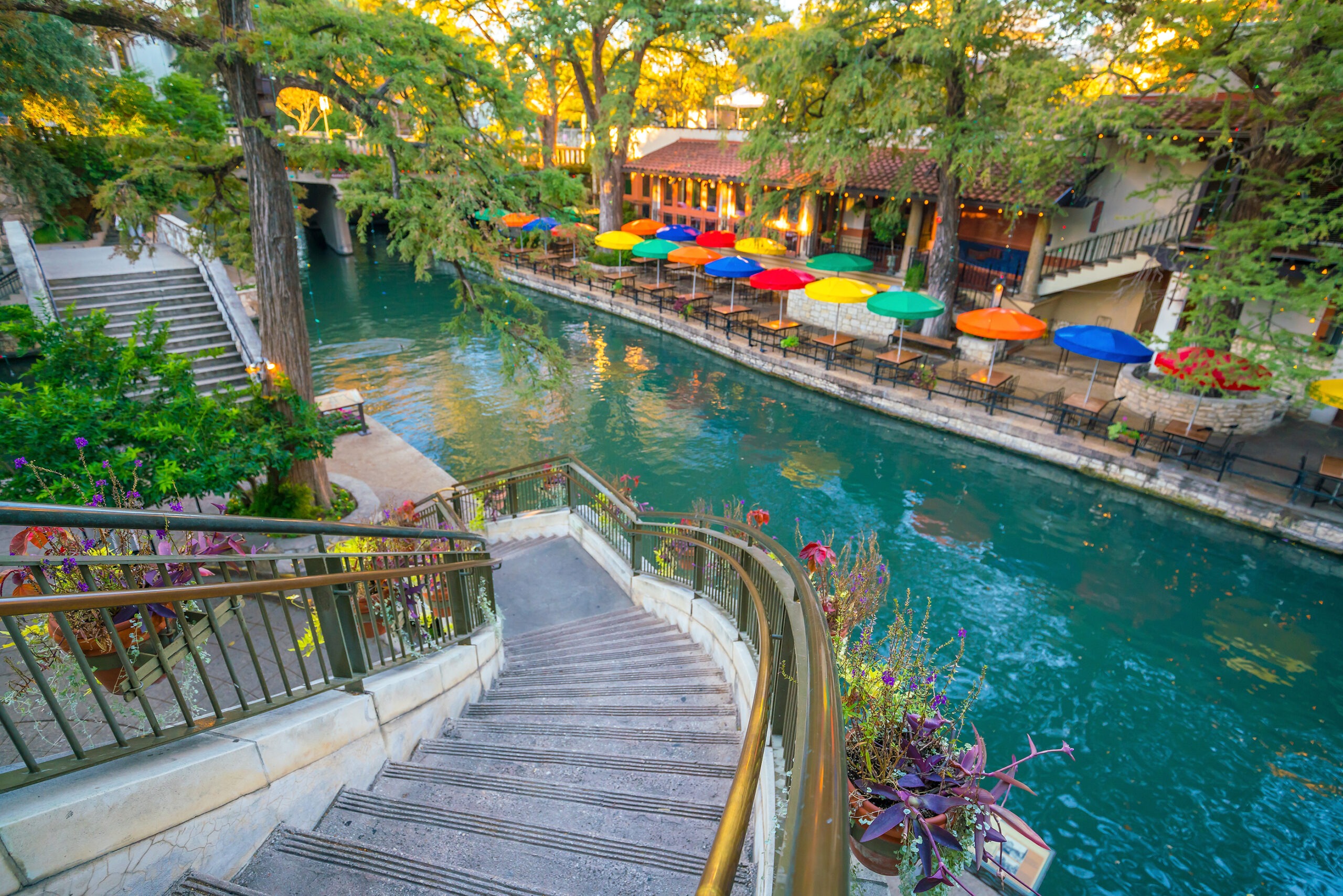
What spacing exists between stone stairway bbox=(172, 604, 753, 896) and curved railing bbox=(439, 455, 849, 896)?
0.62 meters

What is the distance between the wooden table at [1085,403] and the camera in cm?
1534

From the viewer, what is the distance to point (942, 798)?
10.2 feet

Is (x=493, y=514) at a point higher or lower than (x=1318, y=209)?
lower

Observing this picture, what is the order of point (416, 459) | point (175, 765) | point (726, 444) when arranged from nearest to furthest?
point (175, 765), point (416, 459), point (726, 444)

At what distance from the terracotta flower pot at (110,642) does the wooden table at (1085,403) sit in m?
16.7

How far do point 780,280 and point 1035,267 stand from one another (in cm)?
821

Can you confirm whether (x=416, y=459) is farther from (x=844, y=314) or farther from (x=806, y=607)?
(x=844, y=314)

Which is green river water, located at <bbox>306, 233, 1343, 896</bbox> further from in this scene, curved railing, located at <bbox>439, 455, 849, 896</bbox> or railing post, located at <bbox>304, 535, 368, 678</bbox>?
railing post, located at <bbox>304, 535, 368, 678</bbox>

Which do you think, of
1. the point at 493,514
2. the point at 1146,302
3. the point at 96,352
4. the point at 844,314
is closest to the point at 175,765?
the point at 96,352

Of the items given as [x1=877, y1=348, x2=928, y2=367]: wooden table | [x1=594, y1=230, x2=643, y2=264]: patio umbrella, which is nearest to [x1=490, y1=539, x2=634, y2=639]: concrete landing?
[x1=877, y1=348, x2=928, y2=367]: wooden table

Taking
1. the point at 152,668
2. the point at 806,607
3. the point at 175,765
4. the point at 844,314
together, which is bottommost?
the point at 844,314

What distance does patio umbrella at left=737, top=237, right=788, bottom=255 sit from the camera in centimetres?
2325

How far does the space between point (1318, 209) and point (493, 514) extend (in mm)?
18759

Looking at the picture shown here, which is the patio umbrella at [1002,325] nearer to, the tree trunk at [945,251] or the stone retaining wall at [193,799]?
the tree trunk at [945,251]
